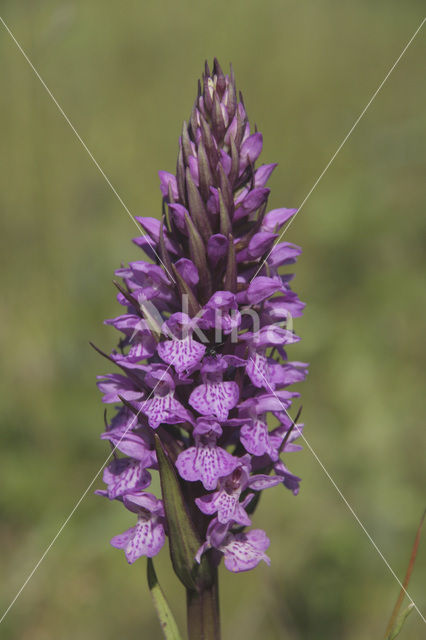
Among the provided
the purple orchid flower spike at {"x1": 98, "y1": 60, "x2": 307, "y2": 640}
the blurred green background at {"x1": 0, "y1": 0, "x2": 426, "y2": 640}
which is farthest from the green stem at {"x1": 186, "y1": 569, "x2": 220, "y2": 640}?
the blurred green background at {"x1": 0, "y1": 0, "x2": 426, "y2": 640}

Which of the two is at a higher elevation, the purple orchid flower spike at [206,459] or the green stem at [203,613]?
the purple orchid flower spike at [206,459]

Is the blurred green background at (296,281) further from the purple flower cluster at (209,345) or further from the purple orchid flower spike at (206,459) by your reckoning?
the purple orchid flower spike at (206,459)

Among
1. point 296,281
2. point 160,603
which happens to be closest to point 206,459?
point 160,603

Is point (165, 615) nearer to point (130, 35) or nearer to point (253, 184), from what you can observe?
point (253, 184)

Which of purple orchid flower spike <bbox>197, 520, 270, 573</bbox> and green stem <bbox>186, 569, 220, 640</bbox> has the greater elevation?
purple orchid flower spike <bbox>197, 520, 270, 573</bbox>

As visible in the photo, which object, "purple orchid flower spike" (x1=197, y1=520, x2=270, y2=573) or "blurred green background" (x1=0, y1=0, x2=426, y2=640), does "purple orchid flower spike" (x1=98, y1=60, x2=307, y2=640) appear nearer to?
"purple orchid flower spike" (x1=197, y1=520, x2=270, y2=573)

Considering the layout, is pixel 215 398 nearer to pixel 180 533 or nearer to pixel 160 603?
pixel 180 533

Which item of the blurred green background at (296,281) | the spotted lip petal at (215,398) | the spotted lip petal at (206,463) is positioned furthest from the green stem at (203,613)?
the blurred green background at (296,281)
